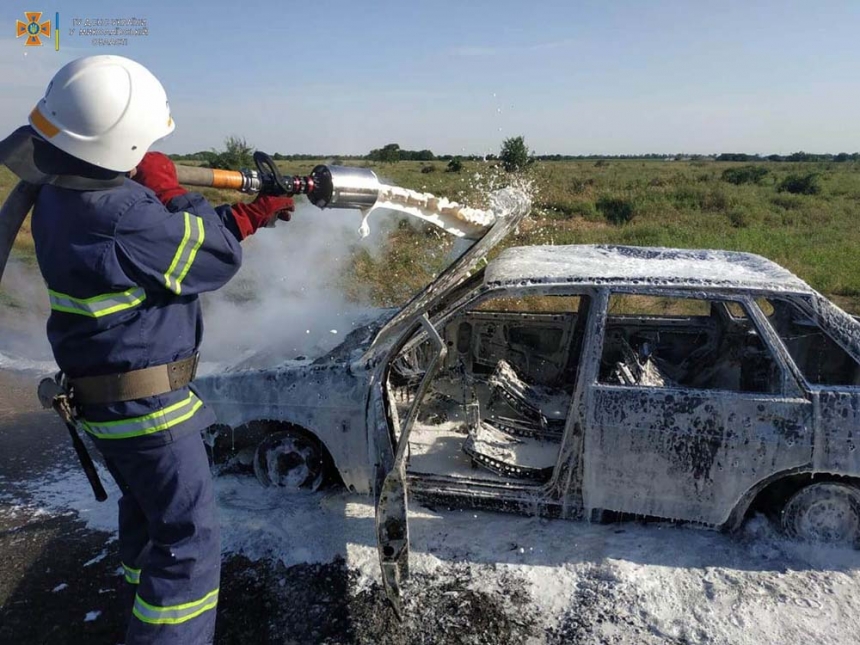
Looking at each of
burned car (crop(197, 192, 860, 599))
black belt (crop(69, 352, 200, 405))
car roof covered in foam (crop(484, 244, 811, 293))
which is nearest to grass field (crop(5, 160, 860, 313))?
car roof covered in foam (crop(484, 244, 811, 293))

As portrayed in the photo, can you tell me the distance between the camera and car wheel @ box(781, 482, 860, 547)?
3.29 meters

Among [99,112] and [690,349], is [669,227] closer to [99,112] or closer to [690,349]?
[690,349]

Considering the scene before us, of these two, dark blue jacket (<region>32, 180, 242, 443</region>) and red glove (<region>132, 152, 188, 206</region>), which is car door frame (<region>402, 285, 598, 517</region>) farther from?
red glove (<region>132, 152, 188, 206</region>)

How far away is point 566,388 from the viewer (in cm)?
500

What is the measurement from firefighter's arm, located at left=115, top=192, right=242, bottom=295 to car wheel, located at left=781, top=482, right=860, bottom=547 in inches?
121

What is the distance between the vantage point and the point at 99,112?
7.38ft

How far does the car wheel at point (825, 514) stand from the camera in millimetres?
3287

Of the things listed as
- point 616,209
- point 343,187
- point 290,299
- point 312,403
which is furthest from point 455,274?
point 616,209

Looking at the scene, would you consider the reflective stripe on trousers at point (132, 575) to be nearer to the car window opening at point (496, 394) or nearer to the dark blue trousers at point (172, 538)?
the dark blue trousers at point (172, 538)

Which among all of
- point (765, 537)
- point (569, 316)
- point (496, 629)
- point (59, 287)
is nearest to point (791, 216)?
point (569, 316)

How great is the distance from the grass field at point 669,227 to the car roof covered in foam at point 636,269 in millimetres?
742

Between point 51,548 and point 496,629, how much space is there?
2558 millimetres

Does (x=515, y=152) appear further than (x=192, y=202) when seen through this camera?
Yes

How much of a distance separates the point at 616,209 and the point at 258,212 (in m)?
17.5
